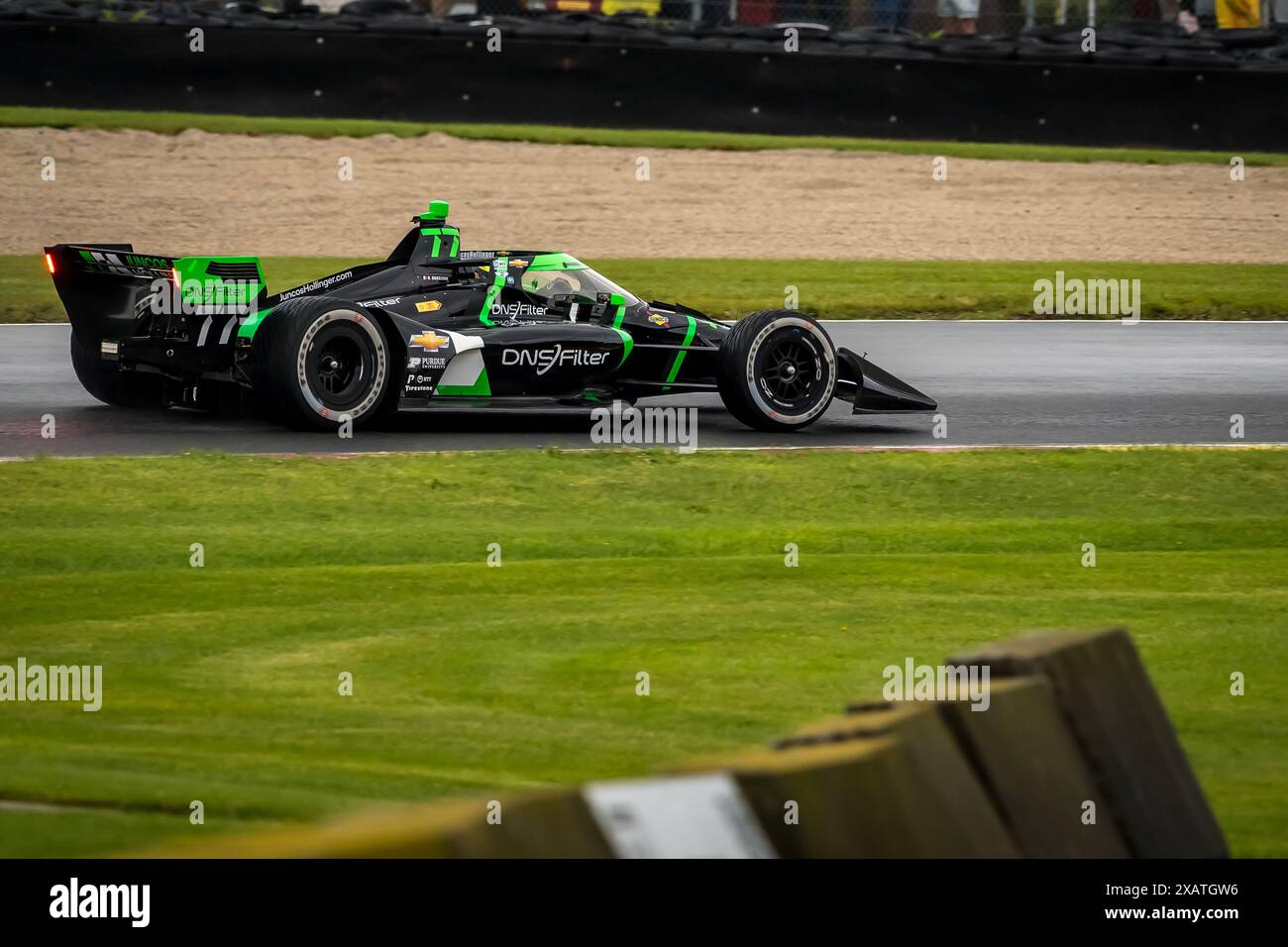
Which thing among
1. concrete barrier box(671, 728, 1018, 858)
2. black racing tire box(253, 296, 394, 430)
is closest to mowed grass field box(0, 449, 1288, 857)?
black racing tire box(253, 296, 394, 430)

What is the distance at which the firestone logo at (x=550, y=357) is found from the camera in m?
Result: 12.1

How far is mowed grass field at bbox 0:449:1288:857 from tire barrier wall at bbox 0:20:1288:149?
14053 mm

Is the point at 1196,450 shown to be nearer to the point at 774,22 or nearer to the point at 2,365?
the point at 2,365

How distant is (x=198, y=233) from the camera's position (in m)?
22.6

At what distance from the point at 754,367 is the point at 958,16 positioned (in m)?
15.3

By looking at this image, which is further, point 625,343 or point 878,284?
point 878,284

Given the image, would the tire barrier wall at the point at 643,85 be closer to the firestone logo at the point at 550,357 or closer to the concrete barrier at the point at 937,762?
the firestone logo at the point at 550,357

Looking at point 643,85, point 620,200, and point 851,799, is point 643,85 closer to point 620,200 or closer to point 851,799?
point 620,200

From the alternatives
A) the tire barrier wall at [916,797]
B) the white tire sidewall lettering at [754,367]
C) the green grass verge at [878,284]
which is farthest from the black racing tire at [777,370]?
the tire barrier wall at [916,797]

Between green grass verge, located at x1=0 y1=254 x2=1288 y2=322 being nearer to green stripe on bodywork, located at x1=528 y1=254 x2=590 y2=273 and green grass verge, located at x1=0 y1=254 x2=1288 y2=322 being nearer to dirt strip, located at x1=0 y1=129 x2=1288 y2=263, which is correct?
dirt strip, located at x1=0 y1=129 x2=1288 y2=263

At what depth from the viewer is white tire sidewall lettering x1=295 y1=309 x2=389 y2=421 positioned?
11641 millimetres

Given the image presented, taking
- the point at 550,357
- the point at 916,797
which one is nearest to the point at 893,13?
the point at 550,357

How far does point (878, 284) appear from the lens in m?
21.7
